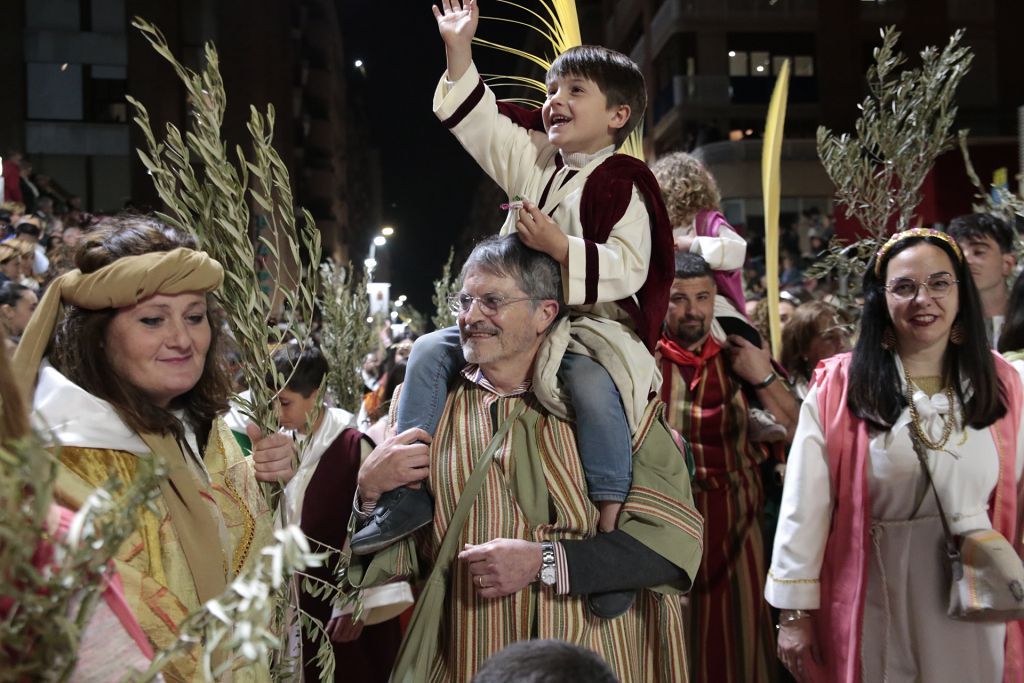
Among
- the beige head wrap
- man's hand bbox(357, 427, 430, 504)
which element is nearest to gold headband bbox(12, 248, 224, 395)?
the beige head wrap

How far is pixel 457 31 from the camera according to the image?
3314mm

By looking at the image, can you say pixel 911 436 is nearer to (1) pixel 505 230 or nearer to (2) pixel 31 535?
(1) pixel 505 230

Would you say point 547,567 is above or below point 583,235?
below

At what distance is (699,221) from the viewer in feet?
18.3

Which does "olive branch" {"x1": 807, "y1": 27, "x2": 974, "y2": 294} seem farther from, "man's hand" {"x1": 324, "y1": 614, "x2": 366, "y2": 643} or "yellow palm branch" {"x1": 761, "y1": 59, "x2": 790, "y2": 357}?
"man's hand" {"x1": 324, "y1": 614, "x2": 366, "y2": 643}

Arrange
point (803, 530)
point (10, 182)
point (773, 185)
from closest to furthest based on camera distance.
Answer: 1. point (803, 530)
2. point (773, 185)
3. point (10, 182)

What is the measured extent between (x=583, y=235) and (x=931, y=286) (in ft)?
4.54

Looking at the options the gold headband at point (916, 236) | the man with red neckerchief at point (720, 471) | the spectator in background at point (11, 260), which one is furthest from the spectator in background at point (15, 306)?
the gold headband at point (916, 236)

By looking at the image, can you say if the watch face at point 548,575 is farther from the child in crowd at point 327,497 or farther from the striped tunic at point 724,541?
the striped tunic at point 724,541

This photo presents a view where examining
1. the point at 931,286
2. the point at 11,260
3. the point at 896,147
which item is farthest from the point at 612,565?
the point at 11,260

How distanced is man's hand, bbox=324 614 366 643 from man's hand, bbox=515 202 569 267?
6.78 feet

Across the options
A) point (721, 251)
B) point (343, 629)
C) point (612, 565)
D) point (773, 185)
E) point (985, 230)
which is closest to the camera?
point (612, 565)

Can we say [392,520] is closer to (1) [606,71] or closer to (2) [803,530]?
(1) [606,71]

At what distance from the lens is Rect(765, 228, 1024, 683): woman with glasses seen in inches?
147
